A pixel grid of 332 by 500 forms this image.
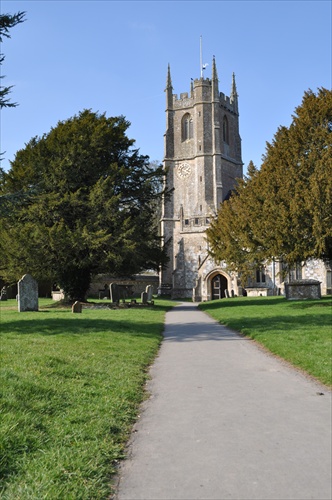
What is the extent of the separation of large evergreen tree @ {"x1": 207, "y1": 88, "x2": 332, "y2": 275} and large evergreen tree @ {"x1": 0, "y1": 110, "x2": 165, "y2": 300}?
5529 mm

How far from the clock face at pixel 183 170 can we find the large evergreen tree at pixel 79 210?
96.3ft

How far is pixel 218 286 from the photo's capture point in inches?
1623

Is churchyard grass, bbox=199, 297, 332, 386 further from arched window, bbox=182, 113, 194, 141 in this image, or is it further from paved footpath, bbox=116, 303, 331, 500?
arched window, bbox=182, 113, 194, 141

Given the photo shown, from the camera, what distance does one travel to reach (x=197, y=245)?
4788cm

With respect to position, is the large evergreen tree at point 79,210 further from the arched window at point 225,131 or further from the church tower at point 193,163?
the arched window at point 225,131

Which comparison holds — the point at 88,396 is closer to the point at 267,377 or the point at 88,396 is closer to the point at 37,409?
the point at 37,409

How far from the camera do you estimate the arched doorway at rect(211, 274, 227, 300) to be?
4105 centimetres

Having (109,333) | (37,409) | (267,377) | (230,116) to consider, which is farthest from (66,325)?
(230,116)

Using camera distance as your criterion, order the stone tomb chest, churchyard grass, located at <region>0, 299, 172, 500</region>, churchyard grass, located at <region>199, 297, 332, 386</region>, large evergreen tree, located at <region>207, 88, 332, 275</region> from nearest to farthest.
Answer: churchyard grass, located at <region>0, 299, 172, 500</region>
churchyard grass, located at <region>199, 297, 332, 386</region>
large evergreen tree, located at <region>207, 88, 332, 275</region>
the stone tomb chest

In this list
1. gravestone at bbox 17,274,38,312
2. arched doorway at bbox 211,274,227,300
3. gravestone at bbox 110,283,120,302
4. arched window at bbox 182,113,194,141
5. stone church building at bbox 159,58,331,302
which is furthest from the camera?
arched window at bbox 182,113,194,141

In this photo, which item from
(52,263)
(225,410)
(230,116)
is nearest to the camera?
(225,410)

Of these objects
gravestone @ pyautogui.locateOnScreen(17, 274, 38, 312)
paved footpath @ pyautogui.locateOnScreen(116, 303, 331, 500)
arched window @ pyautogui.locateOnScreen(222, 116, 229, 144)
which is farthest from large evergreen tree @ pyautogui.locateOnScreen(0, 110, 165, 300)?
arched window @ pyautogui.locateOnScreen(222, 116, 229, 144)

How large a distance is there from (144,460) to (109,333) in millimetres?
7464

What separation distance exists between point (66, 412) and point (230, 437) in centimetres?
167
